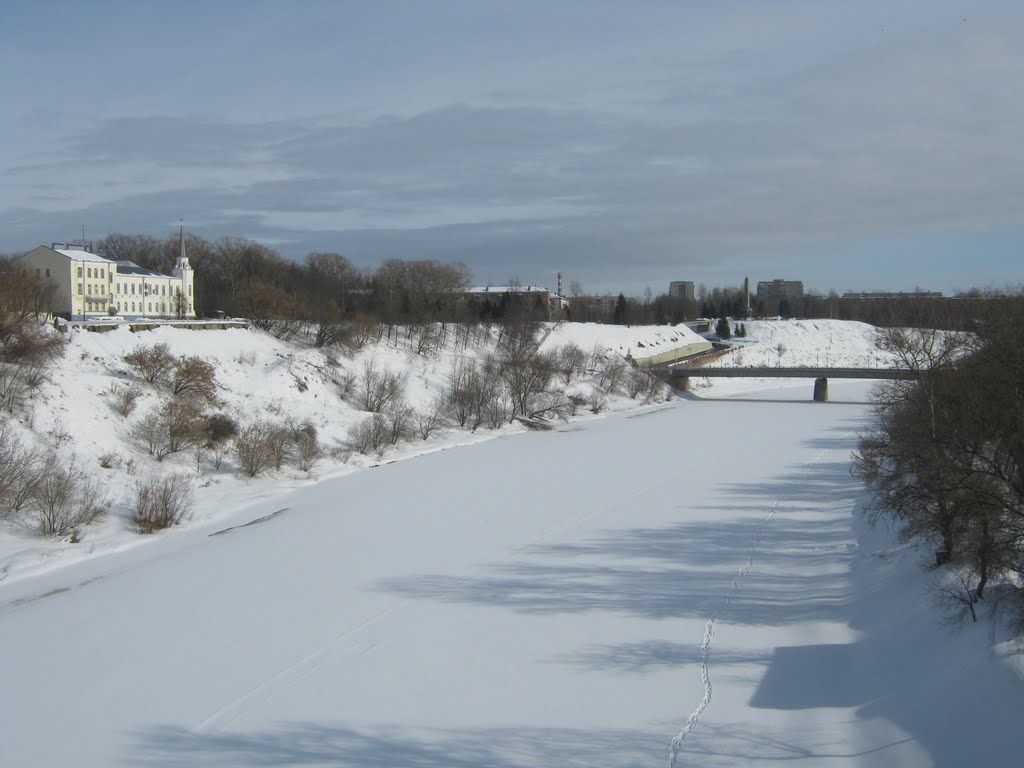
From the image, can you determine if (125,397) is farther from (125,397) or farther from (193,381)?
(193,381)

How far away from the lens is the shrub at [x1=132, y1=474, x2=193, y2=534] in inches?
858

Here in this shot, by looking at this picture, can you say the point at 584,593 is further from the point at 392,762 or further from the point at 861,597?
the point at 392,762

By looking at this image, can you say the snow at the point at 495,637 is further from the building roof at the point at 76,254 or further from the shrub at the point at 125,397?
the building roof at the point at 76,254

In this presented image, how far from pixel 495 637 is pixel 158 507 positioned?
11.8 metres

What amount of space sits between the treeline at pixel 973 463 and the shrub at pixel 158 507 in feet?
55.9

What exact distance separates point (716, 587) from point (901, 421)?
7027mm

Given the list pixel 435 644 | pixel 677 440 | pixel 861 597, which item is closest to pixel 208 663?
pixel 435 644

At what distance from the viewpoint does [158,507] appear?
22016 millimetres

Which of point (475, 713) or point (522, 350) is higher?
point (522, 350)

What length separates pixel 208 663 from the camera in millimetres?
13148

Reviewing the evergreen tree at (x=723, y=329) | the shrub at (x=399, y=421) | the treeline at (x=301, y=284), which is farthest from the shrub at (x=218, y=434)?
the evergreen tree at (x=723, y=329)

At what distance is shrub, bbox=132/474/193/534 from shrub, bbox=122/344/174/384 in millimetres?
10598

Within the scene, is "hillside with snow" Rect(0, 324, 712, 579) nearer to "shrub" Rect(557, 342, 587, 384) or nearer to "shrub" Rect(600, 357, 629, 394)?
"shrub" Rect(600, 357, 629, 394)

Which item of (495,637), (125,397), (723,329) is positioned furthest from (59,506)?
(723,329)
